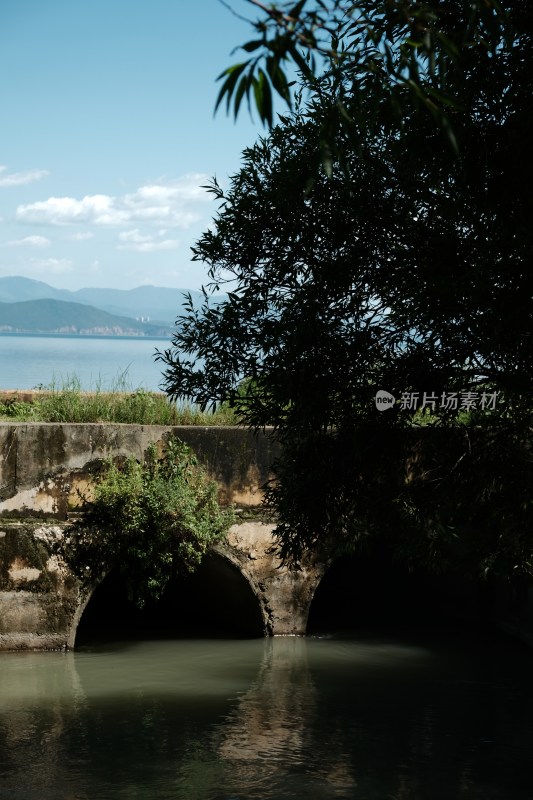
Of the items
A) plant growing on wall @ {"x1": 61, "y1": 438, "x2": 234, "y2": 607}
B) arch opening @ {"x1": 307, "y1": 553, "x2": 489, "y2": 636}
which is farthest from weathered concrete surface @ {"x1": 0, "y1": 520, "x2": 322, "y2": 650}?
arch opening @ {"x1": 307, "y1": 553, "x2": 489, "y2": 636}

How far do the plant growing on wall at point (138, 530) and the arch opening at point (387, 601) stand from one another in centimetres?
226

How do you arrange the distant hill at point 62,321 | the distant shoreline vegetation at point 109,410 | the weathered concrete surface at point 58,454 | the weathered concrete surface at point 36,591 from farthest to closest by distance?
the distant hill at point 62,321, the distant shoreline vegetation at point 109,410, the weathered concrete surface at point 58,454, the weathered concrete surface at point 36,591

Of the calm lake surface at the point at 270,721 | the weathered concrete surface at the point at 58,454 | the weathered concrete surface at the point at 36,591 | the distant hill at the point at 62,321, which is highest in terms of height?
the distant hill at the point at 62,321

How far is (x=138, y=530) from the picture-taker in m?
10.5

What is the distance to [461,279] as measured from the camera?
6.43 metres

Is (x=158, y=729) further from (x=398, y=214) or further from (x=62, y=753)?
(x=398, y=214)

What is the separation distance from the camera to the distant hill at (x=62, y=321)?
175625mm

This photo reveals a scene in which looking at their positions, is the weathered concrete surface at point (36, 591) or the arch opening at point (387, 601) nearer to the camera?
the weathered concrete surface at point (36, 591)

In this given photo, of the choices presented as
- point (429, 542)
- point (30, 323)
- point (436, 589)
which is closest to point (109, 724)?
point (429, 542)

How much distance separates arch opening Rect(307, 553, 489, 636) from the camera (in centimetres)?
1284

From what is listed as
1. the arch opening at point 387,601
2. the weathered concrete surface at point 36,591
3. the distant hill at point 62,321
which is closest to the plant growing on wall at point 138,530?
the weathered concrete surface at point 36,591

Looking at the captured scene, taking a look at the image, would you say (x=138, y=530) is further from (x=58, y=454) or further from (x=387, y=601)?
(x=387, y=601)

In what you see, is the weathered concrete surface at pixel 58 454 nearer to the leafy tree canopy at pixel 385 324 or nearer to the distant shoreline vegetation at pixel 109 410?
the distant shoreline vegetation at pixel 109 410

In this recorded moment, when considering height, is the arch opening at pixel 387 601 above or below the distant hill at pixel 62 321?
below
